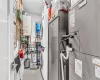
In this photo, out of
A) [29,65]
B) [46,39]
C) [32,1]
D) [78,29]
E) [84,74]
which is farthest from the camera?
[29,65]

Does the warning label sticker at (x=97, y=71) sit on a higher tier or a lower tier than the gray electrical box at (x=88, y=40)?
lower

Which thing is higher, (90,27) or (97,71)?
(90,27)

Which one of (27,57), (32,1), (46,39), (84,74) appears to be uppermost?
(32,1)

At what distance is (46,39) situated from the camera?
9.30 ft

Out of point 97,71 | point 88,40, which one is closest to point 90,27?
point 88,40

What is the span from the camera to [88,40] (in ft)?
3.04

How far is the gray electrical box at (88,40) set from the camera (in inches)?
31.8

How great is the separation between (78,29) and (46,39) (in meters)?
1.74

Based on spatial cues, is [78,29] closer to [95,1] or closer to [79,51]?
[79,51]

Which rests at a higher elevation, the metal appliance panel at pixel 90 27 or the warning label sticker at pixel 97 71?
the metal appliance panel at pixel 90 27

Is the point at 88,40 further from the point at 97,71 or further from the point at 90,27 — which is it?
the point at 97,71

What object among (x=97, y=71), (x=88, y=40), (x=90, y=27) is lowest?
(x=97, y=71)

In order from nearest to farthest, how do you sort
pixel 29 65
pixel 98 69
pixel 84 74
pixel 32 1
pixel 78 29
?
pixel 98 69
pixel 84 74
pixel 78 29
pixel 32 1
pixel 29 65

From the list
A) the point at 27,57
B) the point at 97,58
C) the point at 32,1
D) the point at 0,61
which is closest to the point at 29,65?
the point at 27,57
